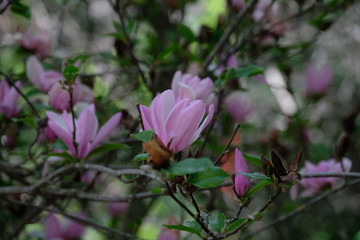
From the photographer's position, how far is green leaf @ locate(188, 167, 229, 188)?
28.3 inches

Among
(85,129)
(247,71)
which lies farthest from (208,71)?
(85,129)

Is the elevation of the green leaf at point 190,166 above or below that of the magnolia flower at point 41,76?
below

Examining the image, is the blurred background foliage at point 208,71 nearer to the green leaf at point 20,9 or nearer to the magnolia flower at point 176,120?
the green leaf at point 20,9

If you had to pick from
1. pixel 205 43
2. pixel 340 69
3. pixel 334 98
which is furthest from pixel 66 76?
pixel 340 69

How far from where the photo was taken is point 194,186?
2.49 ft

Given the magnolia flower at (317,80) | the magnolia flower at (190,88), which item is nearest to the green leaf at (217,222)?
the magnolia flower at (190,88)

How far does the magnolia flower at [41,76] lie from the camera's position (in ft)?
4.00

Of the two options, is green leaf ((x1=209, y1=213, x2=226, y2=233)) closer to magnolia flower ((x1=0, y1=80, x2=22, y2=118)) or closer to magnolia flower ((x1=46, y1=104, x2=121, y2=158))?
magnolia flower ((x1=46, y1=104, x2=121, y2=158))

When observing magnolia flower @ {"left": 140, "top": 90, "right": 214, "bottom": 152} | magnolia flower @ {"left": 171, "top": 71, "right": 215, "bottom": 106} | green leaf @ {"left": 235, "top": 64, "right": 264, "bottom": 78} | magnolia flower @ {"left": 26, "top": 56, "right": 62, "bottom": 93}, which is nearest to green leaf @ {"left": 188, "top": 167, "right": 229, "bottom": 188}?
magnolia flower @ {"left": 140, "top": 90, "right": 214, "bottom": 152}


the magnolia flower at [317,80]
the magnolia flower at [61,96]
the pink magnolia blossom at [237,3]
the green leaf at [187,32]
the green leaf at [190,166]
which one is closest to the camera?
the green leaf at [190,166]

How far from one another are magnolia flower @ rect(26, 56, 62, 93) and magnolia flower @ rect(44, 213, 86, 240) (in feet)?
1.60

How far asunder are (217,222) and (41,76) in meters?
0.68

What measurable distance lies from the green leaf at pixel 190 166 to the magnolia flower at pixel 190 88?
0.36 m

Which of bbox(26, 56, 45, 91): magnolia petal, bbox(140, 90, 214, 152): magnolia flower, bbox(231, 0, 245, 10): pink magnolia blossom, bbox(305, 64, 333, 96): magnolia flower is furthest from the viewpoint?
bbox(305, 64, 333, 96): magnolia flower
